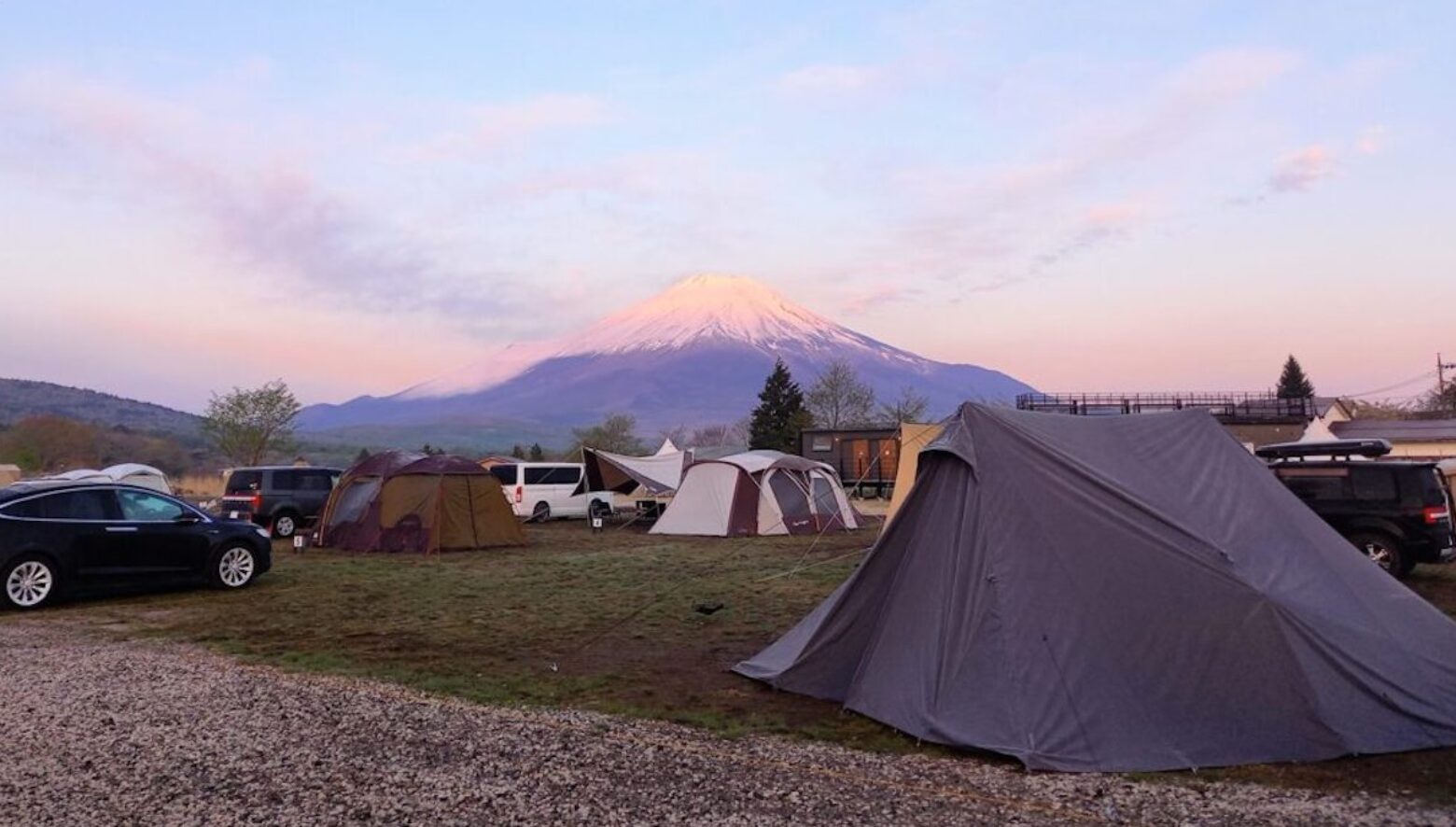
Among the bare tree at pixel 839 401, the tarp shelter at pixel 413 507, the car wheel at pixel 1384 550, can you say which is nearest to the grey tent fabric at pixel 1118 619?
the car wheel at pixel 1384 550

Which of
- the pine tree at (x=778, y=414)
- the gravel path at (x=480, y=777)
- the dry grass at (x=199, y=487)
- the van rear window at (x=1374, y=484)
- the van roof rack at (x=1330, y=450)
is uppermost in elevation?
the pine tree at (x=778, y=414)

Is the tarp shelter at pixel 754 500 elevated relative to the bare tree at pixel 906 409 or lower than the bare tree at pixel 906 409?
lower

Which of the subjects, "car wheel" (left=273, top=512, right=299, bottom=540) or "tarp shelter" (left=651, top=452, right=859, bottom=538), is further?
"tarp shelter" (left=651, top=452, right=859, bottom=538)

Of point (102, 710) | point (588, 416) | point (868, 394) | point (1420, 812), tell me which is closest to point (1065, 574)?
point (1420, 812)

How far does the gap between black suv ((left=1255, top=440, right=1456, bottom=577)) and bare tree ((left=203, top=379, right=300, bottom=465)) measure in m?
50.6

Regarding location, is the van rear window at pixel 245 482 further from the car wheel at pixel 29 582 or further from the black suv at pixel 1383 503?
the black suv at pixel 1383 503

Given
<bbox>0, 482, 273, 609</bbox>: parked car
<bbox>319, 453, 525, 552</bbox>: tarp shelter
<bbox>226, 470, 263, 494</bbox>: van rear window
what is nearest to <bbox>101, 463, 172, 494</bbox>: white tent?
<bbox>226, 470, 263, 494</bbox>: van rear window

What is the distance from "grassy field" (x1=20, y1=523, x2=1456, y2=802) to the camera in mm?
6676

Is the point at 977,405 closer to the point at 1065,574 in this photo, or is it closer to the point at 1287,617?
the point at 1065,574

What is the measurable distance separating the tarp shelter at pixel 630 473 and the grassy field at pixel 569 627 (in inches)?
331

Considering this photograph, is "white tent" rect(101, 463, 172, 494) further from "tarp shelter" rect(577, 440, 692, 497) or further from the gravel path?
the gravel path

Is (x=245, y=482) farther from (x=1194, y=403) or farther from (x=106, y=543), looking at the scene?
(x=1194, y=403)

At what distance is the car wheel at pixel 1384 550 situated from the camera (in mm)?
13086

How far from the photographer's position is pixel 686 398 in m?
170
